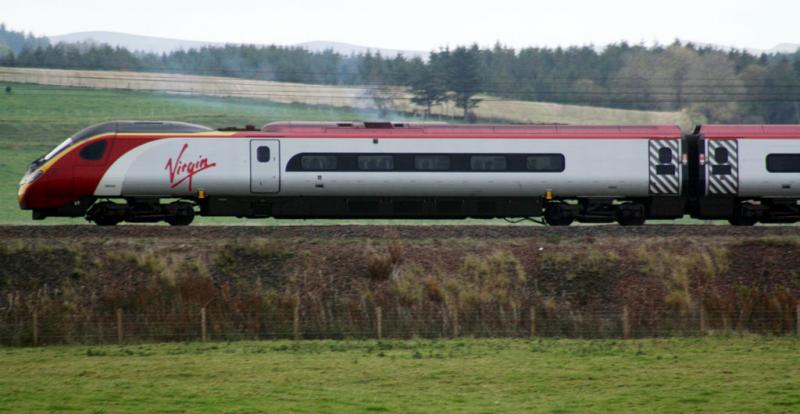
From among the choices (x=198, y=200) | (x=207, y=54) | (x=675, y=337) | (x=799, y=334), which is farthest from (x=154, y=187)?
(x=207, y=54)

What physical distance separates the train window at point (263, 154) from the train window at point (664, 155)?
12856 mm

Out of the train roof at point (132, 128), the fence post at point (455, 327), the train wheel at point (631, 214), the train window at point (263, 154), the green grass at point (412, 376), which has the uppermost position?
the train roof at point (132, 128)

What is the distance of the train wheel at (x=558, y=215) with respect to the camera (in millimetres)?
37594

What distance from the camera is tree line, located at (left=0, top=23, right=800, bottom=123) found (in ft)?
377

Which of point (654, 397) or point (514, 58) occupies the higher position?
point (514, 58)

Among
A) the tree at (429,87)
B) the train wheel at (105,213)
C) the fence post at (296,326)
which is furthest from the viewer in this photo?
the tree at (429,87)

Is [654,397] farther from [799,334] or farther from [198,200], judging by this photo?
[198,200]

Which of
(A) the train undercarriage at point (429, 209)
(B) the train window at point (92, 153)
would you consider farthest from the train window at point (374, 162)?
(B) the train window at point (92, 153)

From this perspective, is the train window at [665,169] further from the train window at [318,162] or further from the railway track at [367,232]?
the train window at [318,162]

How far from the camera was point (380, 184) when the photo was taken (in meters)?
36.6

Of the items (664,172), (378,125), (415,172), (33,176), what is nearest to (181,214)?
(33,176)

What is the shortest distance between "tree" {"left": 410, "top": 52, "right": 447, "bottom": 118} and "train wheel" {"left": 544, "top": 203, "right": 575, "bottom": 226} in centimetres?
7020

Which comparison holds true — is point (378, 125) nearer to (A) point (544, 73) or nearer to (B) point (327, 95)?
(B) point (327, 95)

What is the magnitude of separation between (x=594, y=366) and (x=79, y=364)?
35.7 ft
